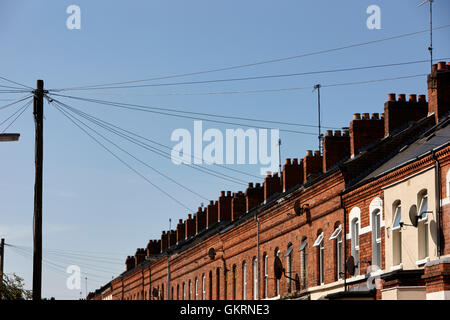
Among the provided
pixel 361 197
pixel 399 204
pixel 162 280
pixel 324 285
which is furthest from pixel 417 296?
pixel 162 280

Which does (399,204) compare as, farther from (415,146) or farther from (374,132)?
(374,132)

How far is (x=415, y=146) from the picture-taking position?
105 ft

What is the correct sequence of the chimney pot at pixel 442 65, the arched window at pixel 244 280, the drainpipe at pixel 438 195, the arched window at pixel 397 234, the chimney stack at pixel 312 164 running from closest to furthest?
the drainpipe at pixel 438 195 < the arched window at pixel 397 234 < the chimney pot at pixel 442 65 < the chimney stack at pixel 312 164 < the arched window at pixel 244 280

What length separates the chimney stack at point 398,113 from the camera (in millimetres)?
35844

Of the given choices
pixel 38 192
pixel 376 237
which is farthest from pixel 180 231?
pixel 38 192

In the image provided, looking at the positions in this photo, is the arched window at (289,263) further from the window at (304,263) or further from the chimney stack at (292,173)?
the chimney stack at (292,173)

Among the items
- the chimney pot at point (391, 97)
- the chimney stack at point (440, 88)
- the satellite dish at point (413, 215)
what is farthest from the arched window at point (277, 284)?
the satellite dish at point (413, 215)

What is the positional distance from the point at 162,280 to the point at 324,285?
1435 inches

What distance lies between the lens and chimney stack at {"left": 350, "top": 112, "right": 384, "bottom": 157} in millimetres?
36219

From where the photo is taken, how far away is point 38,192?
25.9 metres

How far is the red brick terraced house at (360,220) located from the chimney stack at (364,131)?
39 mm

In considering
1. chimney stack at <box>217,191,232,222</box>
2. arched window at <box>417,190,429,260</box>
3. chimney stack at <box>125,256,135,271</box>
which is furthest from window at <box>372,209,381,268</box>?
chimney stack at <box>125,256,135,271</box>

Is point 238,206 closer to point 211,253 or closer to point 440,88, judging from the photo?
point 211,253
